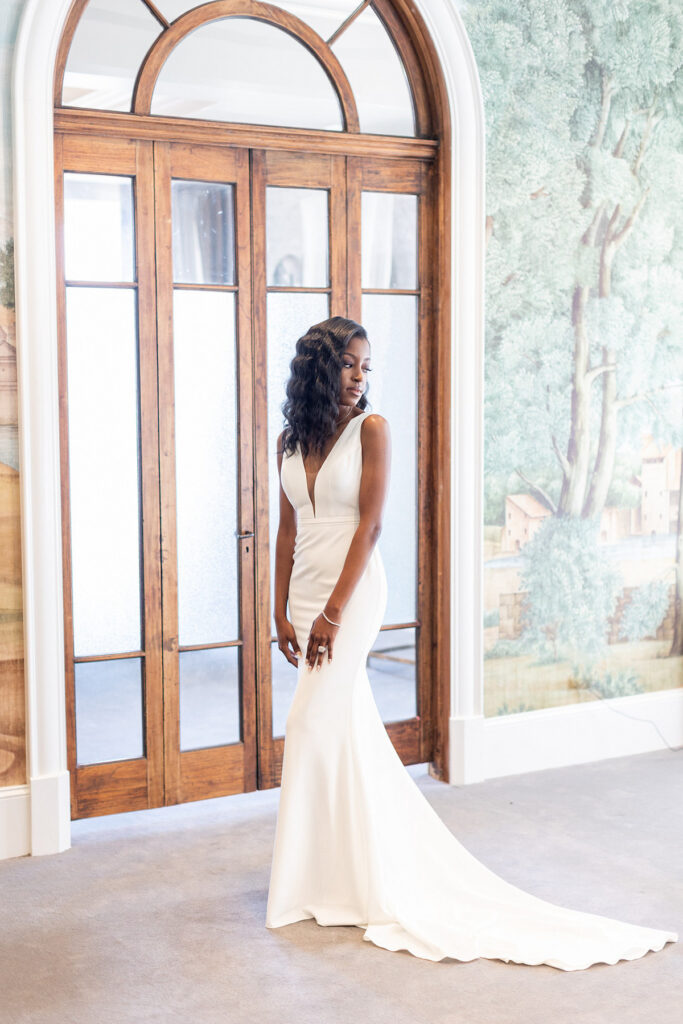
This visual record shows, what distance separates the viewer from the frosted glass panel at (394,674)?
4.44 metres

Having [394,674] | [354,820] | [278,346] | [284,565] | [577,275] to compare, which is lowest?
[354,820]

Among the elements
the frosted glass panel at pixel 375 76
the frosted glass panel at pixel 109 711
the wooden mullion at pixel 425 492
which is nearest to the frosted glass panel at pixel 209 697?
the frosted glass panel at pixel 109 711

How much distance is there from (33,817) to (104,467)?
3.95 ft

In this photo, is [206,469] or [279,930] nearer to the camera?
[279,930]

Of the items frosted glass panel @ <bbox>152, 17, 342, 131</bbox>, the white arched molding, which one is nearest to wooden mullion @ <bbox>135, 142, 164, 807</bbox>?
frosted glass panel @ <bbox>152, 17, 342, 131</bbox>

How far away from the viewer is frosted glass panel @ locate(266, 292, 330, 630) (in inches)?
164

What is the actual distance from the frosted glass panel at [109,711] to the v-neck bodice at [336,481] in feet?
3.80

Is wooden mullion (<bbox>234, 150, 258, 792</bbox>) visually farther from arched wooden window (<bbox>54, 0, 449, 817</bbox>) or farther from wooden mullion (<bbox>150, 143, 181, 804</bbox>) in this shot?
wooden mullion (<bbox>150, 143, 181, 804</bbox>)

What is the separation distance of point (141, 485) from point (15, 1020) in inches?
A: 73.3

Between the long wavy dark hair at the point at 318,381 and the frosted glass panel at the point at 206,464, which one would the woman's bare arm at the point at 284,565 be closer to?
the long wavy dark hair at the point at 318,381

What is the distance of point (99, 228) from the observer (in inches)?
152

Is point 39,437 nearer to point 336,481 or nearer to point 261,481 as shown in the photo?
point 261,481

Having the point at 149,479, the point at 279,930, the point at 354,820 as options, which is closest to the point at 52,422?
the point at 149,479

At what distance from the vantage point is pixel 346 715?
310 centimetres
